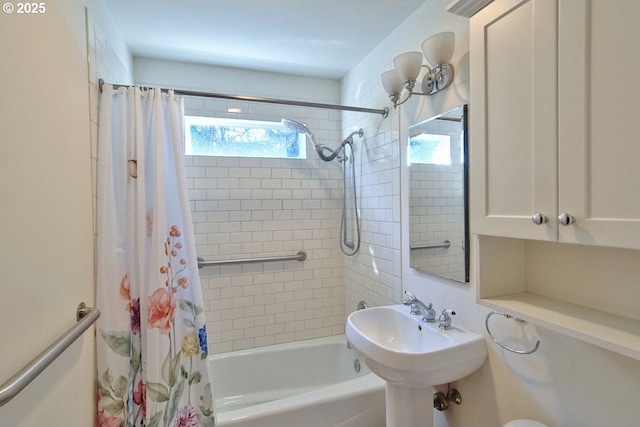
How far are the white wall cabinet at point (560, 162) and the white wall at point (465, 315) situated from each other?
0.19m

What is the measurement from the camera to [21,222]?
2.72 ft

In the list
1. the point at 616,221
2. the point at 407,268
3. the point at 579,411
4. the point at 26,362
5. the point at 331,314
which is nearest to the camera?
the point at 616,221

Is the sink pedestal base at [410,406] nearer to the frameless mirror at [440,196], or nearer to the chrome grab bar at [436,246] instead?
the frameless mirror at [440,196]

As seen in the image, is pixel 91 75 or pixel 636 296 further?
pixel 91 75

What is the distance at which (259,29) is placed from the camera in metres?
1.80

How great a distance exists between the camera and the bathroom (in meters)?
0.82

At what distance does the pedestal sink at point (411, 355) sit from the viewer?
1154 mm

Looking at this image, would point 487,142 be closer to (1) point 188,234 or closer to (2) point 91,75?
(1) point 188,234

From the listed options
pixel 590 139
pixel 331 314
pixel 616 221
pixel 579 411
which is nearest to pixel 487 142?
pixel 590 139

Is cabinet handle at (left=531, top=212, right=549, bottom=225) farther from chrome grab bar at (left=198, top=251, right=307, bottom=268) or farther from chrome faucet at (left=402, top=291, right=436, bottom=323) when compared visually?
chrome grab bar at (left=198, top=251, right=307, bottom=268)

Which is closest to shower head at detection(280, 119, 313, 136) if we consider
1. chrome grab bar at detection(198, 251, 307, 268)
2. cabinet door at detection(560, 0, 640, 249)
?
chrome grab bar at detection(198, 251, 307, 268)

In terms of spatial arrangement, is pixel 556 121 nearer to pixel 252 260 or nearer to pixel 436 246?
pixel 436 246

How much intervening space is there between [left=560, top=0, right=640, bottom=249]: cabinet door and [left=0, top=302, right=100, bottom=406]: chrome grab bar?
1344mm

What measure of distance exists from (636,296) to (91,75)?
2.13 metres
